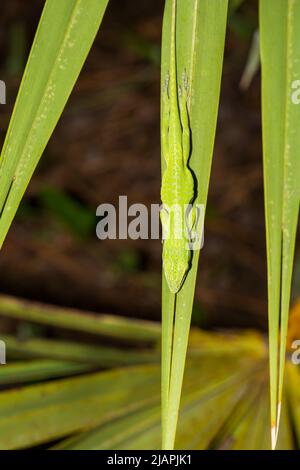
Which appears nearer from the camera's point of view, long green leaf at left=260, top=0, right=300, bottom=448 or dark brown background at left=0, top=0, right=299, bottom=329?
long green leaf at left=260, top=0, right=300, bottom=448

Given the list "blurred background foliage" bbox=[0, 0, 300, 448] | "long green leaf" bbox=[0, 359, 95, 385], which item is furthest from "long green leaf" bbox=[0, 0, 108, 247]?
"blurred background foliage" bbox=[0, 0, 300, 448]

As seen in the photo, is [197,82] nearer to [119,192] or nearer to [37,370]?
[37,370]

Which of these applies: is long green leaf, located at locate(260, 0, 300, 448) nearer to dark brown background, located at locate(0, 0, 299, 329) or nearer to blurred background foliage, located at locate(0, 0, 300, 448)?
blurred background foliage, located at locate(0, 0, 300, 448)

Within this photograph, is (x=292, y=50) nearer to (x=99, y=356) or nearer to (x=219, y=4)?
(x=219, y=4)

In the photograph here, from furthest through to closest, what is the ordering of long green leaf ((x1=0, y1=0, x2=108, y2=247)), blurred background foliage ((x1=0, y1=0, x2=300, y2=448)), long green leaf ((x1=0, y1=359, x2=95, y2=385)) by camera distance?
blurred background foliage ((x1=0, y1=0, x2=300, y2=448)) → long green leaf ((x1=0, y1=359, x2=95, y2=385)) → long green leaf ((x1=0, y1=0, x2=108, y2=247))

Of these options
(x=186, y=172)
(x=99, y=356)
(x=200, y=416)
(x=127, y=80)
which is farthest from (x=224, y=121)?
(x=186, y=172)
